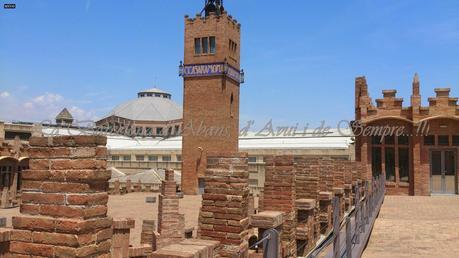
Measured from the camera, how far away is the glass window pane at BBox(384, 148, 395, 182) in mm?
26438

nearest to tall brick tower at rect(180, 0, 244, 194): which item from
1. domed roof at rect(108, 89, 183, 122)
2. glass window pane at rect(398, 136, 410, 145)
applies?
glass window pane at rect(398, 136, 410, 145)

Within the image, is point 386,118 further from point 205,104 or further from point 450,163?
point 205,104

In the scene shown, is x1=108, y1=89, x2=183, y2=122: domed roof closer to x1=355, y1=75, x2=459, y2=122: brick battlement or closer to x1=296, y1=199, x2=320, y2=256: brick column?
x1=355, y1=75, x2=459, y2=122: brick battlement

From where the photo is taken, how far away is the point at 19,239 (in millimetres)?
3777

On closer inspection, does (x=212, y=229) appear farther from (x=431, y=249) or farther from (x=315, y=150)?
(x=315, y=150)

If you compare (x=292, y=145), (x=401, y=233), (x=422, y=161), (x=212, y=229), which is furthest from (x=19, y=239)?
(x=292, y=145)

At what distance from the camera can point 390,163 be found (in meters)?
26.5

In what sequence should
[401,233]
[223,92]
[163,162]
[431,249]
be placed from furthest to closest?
[163,162] → [223,92] → [401,233] → [431,249]

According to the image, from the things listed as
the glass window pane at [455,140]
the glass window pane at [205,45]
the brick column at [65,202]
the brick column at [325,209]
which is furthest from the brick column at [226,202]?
the glass window pane at [205,45]

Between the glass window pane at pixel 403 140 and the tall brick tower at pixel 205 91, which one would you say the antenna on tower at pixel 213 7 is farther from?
the glass window pane at pixel 403 140

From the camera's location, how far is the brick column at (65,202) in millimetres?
3568

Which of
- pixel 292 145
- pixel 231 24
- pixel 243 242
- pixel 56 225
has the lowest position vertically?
pixel 243 242

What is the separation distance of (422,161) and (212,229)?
75.8 ft

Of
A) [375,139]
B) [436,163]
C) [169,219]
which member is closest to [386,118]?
[375,139]
